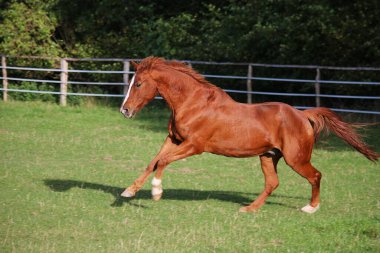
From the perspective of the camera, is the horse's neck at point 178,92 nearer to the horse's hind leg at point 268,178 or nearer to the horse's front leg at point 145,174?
the horse's front leg at point 145,174

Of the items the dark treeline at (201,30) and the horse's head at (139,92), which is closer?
the horse's head at (139,92)

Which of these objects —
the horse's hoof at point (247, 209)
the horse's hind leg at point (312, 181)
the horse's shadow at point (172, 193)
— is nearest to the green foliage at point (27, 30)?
the horse's shadow at point (172, 193)

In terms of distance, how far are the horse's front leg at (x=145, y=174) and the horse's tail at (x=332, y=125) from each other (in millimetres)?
1826

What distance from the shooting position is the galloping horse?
7914 mm

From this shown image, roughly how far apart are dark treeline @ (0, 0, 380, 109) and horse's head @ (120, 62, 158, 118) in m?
11.1

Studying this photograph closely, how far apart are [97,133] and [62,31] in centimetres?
1099

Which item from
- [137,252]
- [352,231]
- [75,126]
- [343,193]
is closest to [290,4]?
[75,126]

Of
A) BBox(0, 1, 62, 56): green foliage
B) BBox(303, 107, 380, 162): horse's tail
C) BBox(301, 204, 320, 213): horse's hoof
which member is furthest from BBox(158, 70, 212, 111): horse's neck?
BBox(0, 1, 62, 56): green foliage

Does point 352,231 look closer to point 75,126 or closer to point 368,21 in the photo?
point 75,126

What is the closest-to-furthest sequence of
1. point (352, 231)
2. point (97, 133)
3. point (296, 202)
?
point (352, 231) < point (296, 202) < point (97, 133)

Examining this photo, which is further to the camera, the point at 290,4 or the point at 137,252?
the point at 290,4

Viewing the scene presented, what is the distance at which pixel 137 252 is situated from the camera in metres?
5.99

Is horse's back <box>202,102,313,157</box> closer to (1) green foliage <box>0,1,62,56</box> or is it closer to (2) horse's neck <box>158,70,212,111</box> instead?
(2) horse's neck <box>158,70,212,111</box>

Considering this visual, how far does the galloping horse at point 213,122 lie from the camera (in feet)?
26.0
